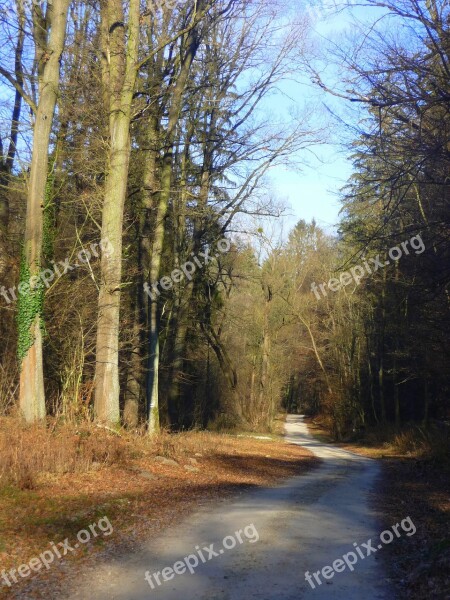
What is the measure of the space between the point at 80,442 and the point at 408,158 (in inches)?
322

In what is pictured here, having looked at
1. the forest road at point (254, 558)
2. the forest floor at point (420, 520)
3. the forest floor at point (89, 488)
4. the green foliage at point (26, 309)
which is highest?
the green foliage at point (26, 309)

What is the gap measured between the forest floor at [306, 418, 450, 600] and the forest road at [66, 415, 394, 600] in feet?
0.80

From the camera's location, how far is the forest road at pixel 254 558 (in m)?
5.77

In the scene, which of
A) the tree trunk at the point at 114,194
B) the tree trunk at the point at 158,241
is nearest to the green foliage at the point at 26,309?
the tree trunk at the point at 114,194

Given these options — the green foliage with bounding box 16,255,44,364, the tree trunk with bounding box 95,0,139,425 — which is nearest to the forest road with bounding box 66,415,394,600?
the tree trunk with bounding box 95,0,139,425

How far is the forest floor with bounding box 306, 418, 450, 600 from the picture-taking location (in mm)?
6012

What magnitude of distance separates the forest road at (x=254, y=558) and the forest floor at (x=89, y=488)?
16.7 inches

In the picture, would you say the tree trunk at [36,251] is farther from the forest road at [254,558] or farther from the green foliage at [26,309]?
the forest road at [254,558]

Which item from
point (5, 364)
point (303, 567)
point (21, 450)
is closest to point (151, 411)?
point (5, 364)

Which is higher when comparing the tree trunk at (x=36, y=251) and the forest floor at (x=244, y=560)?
the tree trunk at (x=36, y=251)

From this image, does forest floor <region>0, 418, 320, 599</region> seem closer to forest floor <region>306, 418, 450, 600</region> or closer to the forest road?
the forest road

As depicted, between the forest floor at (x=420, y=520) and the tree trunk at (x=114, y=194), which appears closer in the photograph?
the forest floor at (x=420, y=520)

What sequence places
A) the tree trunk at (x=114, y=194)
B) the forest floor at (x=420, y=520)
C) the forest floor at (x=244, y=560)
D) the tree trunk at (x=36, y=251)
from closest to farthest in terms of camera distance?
the forest floor at (x=244, y=560) < the forest floor at (x=420, y=520) < the tree trunk at (x=36, y=251) < the tree trunk at (x=114, y=194)

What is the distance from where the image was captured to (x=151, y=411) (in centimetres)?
1831
